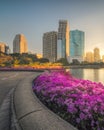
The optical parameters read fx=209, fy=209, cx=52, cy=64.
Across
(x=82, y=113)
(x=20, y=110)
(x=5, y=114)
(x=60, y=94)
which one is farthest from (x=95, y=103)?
(x=5, y=114)

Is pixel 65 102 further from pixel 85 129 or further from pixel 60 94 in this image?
pixel 85 129

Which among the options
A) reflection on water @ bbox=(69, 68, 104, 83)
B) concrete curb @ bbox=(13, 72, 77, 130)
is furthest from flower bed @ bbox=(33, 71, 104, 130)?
reflection on water @ bbox=(69, 68, 104, 83)

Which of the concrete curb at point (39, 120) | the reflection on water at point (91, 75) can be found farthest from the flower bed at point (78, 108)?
the reflection on water at point (91, 75)

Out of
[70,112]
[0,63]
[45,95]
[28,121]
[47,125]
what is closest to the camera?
[47,125]

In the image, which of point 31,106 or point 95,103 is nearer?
point 95,103

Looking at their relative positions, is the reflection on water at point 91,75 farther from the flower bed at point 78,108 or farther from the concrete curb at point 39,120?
the concrete curb at point 39,120

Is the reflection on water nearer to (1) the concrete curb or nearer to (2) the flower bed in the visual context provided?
(2) the flower bed

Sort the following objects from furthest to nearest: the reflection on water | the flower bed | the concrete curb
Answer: the reflection on water
the flower bed
the concrete curb

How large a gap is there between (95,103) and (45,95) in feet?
8.31

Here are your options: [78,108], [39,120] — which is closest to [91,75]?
[78,108]

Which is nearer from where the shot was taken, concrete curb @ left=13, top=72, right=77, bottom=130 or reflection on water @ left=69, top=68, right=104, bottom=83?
concrete curb @ left=13, top=72, right=77, bottom=130

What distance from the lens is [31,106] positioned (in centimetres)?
623

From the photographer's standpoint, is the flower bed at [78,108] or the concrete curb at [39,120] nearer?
the concrete curb at [39,120]

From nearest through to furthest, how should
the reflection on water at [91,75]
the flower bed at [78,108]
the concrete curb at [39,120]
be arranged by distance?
→ the concrete curb at [39,120] < the flower bed at [78,108] < the reflection on water at [91,75]
